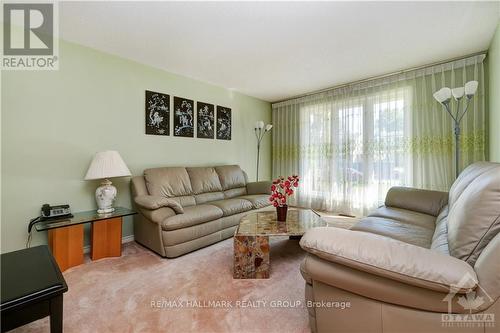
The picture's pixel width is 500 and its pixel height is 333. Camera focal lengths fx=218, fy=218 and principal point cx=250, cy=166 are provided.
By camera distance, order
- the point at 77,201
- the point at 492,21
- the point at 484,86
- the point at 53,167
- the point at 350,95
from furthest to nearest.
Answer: the point at 350,95 → the point at 484,86 → the point at 77,201 → the point at 53,167 → the point at 492,21

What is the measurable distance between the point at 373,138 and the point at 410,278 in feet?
10.6

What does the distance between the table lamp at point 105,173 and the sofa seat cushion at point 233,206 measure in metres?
1.19

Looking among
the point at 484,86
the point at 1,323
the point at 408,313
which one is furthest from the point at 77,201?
the point at 484,86

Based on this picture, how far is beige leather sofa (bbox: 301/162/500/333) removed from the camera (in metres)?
0.84

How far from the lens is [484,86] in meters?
2.78

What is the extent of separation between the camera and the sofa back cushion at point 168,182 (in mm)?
2863

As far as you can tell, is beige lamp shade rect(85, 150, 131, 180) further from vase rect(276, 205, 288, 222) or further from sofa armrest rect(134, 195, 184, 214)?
vase rect(276, 205, 288, 222)

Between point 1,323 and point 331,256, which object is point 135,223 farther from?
point 331,256

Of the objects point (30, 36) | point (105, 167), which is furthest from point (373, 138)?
point (30, 36)

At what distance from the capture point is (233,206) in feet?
9.80

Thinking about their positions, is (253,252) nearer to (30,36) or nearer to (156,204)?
(156,204)

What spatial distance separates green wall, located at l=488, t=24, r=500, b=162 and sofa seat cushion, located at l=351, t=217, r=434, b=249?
1.41 metres

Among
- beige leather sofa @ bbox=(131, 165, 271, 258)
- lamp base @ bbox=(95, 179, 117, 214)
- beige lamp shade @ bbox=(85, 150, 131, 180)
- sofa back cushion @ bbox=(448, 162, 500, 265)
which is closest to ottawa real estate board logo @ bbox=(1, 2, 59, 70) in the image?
beige lamp shade @ bbox=(85, 150, 131, 180)

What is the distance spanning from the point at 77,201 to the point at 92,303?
4.58 feet
